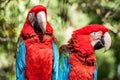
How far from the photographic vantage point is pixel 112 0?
4.91 meters

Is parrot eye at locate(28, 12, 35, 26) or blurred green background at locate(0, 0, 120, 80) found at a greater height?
parrot eye at locate(28, 12, 35, 26)

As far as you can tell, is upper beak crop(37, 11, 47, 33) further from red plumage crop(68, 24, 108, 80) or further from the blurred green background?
the blurred green background

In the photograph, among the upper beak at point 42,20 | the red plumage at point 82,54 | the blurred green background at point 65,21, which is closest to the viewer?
the upper beak at point 42,20

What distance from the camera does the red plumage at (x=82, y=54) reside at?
3.41 m

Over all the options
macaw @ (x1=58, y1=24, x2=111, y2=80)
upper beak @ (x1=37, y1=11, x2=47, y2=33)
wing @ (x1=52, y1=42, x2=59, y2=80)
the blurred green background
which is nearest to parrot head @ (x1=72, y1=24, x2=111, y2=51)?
macaw @ (x1=58, y1=24, x2=111, y2=80)

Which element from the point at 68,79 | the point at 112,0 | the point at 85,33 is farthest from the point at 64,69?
the point at 112,0

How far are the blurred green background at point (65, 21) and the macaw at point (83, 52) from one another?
82cm

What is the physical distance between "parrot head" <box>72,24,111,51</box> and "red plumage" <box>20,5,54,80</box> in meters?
0.21

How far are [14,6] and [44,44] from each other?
965 millimetres

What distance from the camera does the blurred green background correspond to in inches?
167

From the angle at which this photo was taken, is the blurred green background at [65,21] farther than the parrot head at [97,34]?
Yes

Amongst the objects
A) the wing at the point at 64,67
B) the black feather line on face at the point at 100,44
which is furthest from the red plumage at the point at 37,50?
the black feather line on face at the point at 100,44

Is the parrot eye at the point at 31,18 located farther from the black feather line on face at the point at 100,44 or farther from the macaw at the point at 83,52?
the black feather line on face at the point at 100,44

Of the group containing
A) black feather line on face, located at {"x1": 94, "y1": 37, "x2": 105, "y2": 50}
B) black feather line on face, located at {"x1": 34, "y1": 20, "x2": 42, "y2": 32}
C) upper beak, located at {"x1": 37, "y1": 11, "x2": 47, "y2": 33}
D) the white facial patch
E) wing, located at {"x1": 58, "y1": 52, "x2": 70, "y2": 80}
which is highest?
upper beak, located at {"x1": 37, "y1": 11, "x2": 47, "y2": 33}
